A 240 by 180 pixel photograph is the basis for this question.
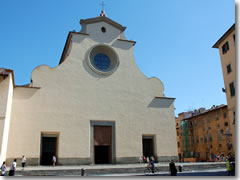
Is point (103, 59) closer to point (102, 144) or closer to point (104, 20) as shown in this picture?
point (104, 20)

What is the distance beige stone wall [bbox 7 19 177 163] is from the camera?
18875mm

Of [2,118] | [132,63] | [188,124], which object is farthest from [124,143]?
[188,124]

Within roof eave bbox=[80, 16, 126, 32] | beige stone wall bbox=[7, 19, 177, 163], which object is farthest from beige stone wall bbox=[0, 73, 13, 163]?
roof eave bbox=[80, 16, 126, 32]

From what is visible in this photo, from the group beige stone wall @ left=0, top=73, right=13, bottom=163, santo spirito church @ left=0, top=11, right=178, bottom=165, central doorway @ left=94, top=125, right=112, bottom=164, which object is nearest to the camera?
beige stone wall @ left=0, top=73, right=13, bottom=163

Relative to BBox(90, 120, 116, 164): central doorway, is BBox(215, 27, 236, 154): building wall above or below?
above

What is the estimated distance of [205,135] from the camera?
41.2 meters

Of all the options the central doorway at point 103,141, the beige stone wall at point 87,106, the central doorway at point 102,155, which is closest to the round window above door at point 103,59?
the beige stone wall at point 87,106

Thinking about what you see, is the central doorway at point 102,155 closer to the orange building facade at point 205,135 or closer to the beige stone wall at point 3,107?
the beige stone wall at point 3,107

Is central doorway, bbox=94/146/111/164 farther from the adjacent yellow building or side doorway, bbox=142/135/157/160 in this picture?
the adjacent yellow building

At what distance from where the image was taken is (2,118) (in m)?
15.8

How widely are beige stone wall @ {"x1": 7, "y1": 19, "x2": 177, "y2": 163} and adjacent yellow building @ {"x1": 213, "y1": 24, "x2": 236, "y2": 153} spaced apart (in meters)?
5.93

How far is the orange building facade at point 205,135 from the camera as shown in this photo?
1411 inches

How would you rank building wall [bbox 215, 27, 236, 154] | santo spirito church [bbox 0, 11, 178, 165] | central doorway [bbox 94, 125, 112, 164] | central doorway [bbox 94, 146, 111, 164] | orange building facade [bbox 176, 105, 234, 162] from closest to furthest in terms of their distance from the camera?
santo spirito church [bbox 0, 11, 178, 165] → building wall [bbox 215, 27, 236, 154] → central doorway [bbox 94, 125, 112, 164] → central doorway [bbox 94, 146, 111, 164] → orange building facade [bbox 176, 105, 234, 162]

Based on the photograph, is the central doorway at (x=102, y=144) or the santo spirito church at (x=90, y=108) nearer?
the santo spirito church at (x=90, y=108)
